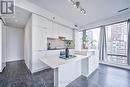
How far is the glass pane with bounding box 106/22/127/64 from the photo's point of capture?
4051mm

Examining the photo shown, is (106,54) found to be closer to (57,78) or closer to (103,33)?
(103,33)

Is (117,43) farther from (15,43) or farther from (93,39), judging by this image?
(15,43)

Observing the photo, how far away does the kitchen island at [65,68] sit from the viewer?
1708mm

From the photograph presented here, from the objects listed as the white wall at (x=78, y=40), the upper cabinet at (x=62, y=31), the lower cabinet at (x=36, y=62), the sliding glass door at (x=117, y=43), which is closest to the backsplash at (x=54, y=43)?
the upper cabinet at (x=62, y=31)

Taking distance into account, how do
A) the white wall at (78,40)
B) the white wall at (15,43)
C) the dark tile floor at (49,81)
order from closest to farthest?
the dark tile floor at (49,81)
the white wall at (15,43)
the white wall at (78,40)

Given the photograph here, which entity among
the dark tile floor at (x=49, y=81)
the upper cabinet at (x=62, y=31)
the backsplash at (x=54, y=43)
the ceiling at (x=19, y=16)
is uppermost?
the ceiling at (x=19, y=16)

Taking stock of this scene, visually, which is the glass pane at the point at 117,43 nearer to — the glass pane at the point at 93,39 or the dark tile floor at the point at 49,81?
the glass pane at the point at 93,39

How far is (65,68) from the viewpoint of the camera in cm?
204

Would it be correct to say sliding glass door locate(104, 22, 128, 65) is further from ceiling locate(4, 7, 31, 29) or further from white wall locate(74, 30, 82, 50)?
ceiling locate(4, 7, 31, 29)

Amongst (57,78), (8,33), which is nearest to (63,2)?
(57,78)

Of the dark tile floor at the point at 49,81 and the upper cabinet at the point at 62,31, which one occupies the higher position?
the upper cabinet at the point at 62,31

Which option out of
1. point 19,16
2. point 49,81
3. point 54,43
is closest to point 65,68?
point 49,81

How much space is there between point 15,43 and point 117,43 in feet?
22.6

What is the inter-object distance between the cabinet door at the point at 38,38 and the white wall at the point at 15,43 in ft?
10.3
